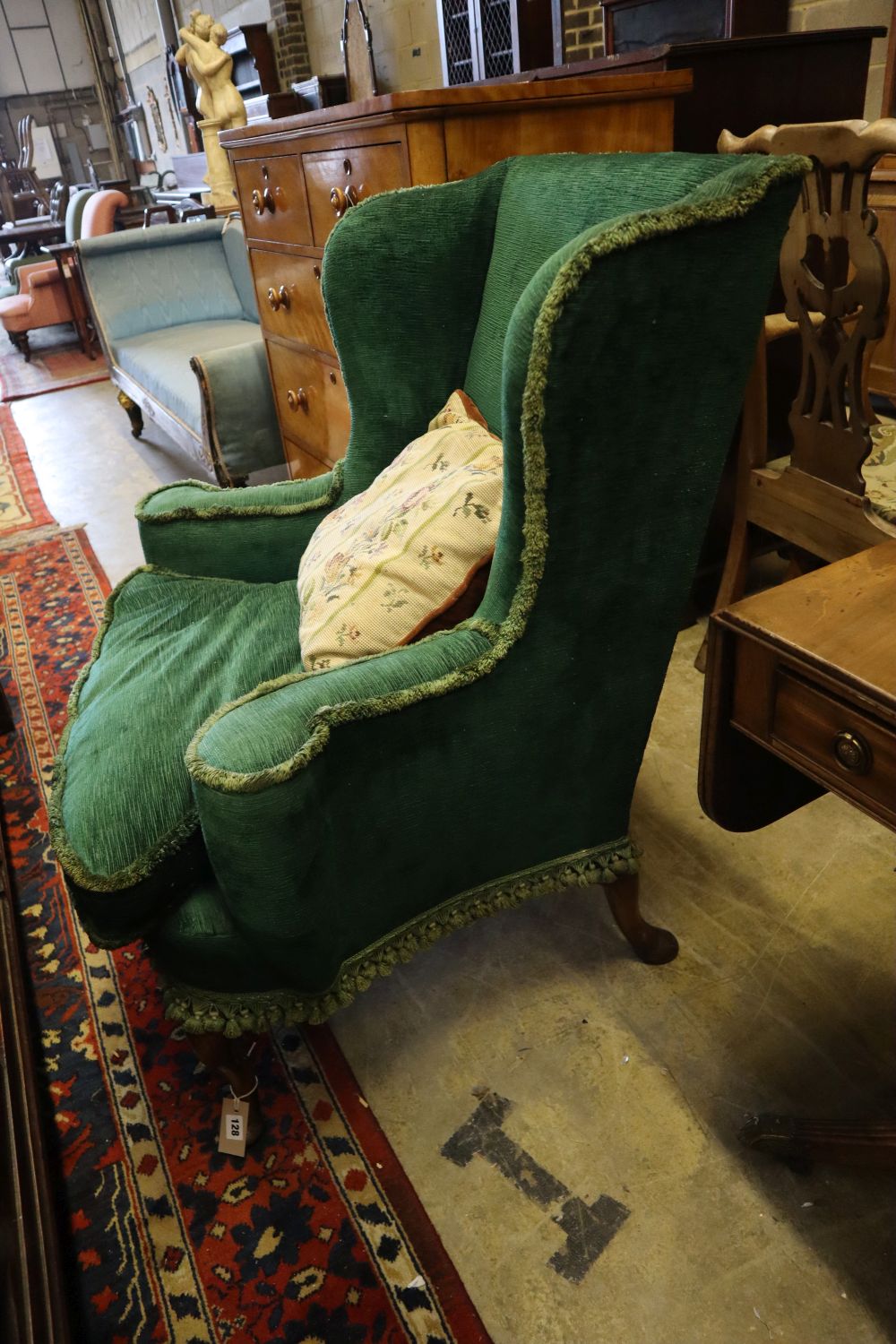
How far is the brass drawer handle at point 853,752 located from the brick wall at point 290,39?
26.2ft

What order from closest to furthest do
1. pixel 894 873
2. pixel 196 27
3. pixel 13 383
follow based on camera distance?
pixel 894 873
pixel 13 383
pixel 196 27

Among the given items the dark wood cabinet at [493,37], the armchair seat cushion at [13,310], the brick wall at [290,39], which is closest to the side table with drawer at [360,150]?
the dark wood cabinet at [493,37]

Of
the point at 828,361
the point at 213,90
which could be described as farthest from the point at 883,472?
the point at 213,90

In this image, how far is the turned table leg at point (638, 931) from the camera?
1.37m

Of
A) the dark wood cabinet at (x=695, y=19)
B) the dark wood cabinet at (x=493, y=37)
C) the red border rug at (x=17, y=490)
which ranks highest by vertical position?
the dark wood cabinet at (x=493, y=37)

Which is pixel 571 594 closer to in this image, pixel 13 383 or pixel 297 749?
pixel 297 749

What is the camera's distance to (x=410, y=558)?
1.15 meters

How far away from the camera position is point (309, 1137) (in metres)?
1.21

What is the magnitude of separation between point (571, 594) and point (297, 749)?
363 mm

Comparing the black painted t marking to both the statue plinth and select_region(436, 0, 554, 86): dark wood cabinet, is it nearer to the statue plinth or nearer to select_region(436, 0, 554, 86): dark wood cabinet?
select_region(436, 0, 554, 86): dark wood cabinet

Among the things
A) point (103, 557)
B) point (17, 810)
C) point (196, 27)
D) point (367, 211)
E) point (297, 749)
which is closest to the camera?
point (297, 749)

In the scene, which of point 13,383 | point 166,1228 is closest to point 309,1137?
point 166,1228

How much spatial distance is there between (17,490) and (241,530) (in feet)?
8.55

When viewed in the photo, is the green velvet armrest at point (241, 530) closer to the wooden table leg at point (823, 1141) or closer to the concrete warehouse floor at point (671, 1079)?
the concrete warehouse floor at point (671, 1079)
